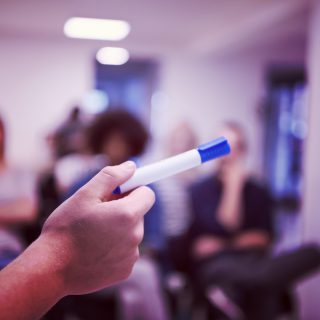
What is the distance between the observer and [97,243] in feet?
1.41

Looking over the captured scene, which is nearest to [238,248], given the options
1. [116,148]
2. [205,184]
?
[205,184]

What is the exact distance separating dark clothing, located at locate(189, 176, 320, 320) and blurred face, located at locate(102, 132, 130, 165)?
0.71 m

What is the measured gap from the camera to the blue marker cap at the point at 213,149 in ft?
1.55

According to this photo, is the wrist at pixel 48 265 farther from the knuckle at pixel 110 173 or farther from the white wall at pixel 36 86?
the white wall at pixel 36 86

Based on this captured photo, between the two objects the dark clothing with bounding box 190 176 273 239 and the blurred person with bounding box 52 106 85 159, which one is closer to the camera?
the dark clothing with bounding box 190 176 273 239

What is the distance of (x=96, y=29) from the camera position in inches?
203

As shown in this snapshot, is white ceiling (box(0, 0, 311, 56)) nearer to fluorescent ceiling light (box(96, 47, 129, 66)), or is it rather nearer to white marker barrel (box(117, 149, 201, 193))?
fluorescent ceiling light (box(96, 47, 129, 66))

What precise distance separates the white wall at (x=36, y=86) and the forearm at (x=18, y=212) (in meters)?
4.10

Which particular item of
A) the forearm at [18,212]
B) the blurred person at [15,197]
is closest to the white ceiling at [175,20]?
the blurred person at [15,197]

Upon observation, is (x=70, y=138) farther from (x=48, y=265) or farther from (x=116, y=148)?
(x=48, y=265)

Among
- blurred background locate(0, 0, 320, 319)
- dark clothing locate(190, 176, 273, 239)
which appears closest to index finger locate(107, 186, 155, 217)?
dark clothing locate(190, 176, 273, 239)

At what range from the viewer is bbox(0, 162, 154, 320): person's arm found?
16.0 inches

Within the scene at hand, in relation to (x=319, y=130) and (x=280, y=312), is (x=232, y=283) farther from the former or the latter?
(x=319, y=130)

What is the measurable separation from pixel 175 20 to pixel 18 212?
3611mm
